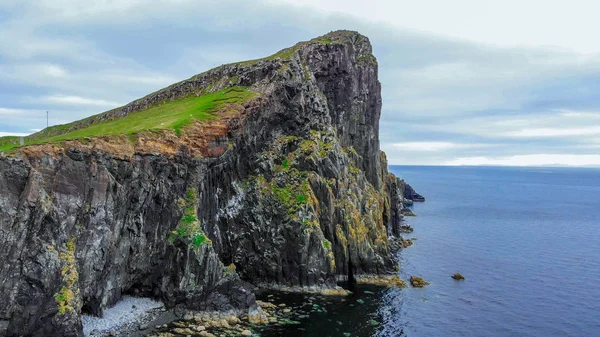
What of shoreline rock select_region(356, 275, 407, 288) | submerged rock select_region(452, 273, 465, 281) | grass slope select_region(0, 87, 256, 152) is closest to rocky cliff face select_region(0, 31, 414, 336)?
shoreline rock select_region(356, 275, 407, 288)

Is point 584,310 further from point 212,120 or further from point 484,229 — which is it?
point 484,229

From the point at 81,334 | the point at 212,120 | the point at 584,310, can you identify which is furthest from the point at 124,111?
the point at 584,310

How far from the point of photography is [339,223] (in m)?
74.6

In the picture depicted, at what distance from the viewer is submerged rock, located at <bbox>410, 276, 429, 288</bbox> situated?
72375 millimetres

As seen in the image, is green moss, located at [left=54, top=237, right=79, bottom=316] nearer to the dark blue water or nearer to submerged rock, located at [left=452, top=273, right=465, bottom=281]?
the dark blue water

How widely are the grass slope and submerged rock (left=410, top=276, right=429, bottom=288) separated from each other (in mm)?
40479

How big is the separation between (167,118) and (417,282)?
47.6 metres

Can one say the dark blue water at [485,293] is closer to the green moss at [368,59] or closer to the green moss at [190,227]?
the green moss at [190,227]

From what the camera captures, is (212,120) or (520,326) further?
(212,120)

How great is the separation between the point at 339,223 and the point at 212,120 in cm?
2688

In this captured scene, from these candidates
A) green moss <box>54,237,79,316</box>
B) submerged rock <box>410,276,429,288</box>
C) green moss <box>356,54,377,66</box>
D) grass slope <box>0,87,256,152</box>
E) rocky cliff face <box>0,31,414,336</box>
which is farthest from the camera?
green moss <box>356,54,377,66</box>

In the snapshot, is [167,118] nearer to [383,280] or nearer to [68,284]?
[68,284]

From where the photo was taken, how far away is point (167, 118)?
66.9 m

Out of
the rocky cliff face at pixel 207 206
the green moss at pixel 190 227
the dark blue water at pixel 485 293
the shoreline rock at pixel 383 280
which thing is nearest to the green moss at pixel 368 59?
the rocky cliff face at pixel 207 206
